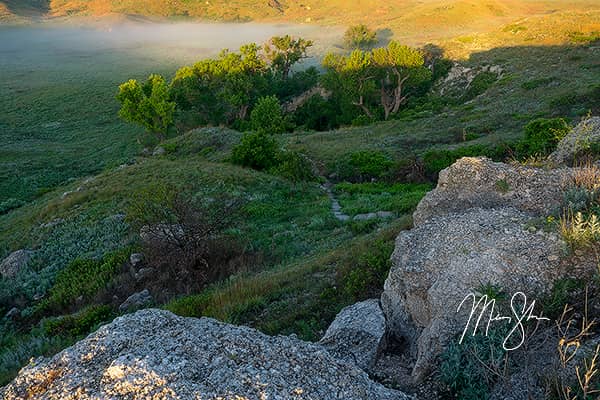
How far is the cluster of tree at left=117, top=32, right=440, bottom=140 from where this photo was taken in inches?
2073

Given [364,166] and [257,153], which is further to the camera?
[257,153]

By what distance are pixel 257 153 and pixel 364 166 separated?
26.1 ft

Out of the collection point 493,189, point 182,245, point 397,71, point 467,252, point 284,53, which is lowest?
point 182,245

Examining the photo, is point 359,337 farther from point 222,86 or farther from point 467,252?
point 222,86

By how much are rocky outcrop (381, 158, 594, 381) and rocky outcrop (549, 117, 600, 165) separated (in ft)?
11.2

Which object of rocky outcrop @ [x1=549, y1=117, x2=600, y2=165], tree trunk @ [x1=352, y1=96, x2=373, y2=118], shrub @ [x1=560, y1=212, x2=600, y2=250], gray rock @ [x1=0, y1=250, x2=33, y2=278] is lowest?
tree trunk @ [x1=352, y1=96, x2=373, y2=118]

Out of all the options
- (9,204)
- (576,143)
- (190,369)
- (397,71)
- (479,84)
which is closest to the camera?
(190,369)

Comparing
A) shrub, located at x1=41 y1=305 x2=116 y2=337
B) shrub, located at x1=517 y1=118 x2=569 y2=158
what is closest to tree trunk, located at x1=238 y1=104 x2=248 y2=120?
shrub, located at x1=517 y1=118 x2=569 y2=158

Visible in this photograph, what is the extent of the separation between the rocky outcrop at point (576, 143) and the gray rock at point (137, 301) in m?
12.4

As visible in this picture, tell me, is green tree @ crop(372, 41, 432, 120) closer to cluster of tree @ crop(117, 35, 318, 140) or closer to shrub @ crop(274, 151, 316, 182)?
cluster of tree @ crop(117, 35, 318, 140)

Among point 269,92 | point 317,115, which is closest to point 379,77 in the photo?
point 317,115

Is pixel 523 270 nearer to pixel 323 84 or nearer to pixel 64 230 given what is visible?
pixel 64 230

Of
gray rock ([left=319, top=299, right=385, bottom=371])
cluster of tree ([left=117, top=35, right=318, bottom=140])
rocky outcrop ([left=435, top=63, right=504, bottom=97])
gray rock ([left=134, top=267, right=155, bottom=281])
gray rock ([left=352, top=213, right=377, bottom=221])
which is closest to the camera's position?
gray rock ([left=319, top=299, right=385, bottom=371])

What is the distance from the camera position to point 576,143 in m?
11.8
